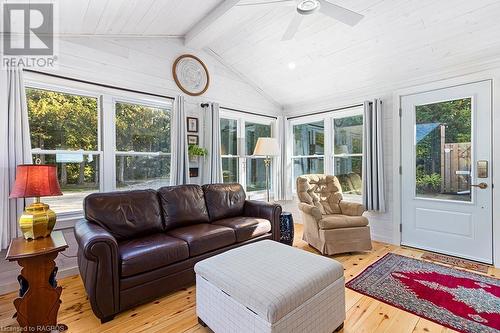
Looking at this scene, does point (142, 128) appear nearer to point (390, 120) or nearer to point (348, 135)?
point (348, 135)

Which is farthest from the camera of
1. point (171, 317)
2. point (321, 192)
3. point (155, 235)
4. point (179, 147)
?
point (321, 192)

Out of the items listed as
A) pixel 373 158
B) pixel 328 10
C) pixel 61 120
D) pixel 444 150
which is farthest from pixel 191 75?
pixel 444 150

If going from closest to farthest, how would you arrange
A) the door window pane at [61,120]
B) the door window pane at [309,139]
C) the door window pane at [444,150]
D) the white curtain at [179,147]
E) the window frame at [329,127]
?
the door window pane at [61,120], the door window pane at [444,150], the white curtain at [179,147], the window frame at [329,127], the door window pane at [309,139]

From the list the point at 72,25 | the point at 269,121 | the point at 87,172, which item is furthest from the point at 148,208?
the point at 269,121

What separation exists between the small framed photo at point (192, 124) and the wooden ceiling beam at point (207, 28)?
1.04 metres

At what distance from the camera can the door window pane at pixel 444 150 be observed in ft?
10.1

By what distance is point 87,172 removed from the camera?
2.93 metres

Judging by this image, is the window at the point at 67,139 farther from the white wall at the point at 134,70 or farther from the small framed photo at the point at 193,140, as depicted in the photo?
the small framed photo at the point at 193,140

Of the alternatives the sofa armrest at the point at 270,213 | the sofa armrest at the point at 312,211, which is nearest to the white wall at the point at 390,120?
the sofa armrest at the point at 312,211

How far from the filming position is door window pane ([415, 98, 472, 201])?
3.08m

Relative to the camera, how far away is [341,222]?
3.23 m

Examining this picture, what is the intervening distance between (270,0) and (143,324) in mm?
3123

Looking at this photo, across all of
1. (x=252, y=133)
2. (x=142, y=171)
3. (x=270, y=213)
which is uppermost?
(x=252, y=133)

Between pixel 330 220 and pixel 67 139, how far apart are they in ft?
10.7
